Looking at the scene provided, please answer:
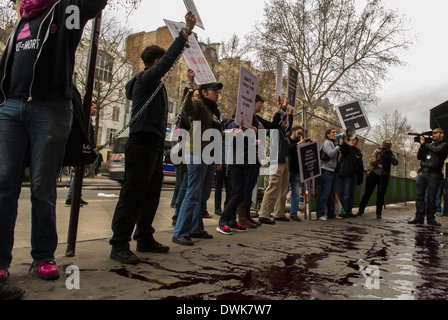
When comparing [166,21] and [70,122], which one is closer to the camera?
[70,122]

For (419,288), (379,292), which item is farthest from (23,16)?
(419,288)

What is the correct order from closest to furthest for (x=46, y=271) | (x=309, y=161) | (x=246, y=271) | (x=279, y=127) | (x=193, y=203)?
(x=46, y=271), (x=246, y=271), (x=193, y=203), (x=279, y=127), (x=309, y=161)

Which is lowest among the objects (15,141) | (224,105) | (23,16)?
(15,141)

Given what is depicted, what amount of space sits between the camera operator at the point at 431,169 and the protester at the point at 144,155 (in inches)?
269

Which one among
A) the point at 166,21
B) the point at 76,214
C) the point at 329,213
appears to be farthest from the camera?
the point at 329,213

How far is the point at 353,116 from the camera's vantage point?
902cm

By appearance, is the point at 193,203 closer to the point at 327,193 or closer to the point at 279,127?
the point at 279,127

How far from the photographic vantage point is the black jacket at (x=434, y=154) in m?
7.80

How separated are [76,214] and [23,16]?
1.63 meters

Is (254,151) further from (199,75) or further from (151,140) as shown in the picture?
(151,140)

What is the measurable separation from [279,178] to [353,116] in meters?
3.59

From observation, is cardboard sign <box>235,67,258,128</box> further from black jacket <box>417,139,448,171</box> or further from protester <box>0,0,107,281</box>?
black jacket <box>417,139,448,171</box>

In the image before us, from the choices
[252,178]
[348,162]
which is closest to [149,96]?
[252,178]

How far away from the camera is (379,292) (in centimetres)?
251
